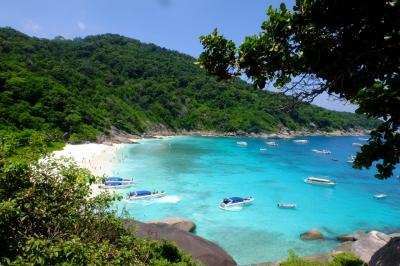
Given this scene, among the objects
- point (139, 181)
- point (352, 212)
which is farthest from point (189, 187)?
point (352, 212)

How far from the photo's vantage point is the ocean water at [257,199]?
26797 mm

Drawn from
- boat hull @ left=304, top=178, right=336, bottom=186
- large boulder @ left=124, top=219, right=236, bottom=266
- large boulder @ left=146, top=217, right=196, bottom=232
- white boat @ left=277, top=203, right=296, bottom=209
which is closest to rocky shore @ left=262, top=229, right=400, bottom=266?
large boulder @ left=124, top=219, right=236, bottom=266

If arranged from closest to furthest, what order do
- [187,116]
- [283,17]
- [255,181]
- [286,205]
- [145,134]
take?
[283,17] → [286,205] → [255,181] → [145,134] → [187,116]

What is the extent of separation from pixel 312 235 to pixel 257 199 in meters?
12.9

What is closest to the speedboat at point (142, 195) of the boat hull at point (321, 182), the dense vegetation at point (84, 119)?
the dense vegetation at point (84, 119)

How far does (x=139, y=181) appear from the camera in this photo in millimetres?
43531

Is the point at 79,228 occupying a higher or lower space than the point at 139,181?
higher

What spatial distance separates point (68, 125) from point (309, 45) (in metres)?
69.1

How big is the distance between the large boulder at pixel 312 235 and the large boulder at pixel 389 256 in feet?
58.1

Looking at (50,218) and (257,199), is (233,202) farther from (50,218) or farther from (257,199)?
(50,218)

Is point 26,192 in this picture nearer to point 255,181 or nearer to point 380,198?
point 255,181

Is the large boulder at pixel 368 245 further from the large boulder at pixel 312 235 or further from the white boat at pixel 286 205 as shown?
the white boat at pixel 286 205

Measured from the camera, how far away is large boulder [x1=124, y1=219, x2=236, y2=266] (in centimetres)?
1823

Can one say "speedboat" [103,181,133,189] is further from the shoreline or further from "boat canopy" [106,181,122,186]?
the shoreline
